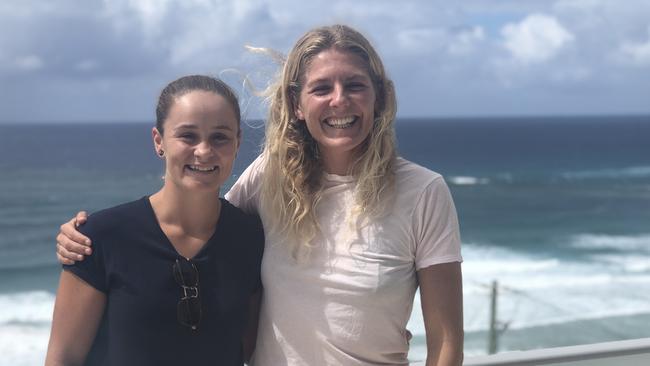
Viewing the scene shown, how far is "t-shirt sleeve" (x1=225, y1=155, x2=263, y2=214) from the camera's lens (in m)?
2.61

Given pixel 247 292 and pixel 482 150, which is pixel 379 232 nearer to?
pixel 247 292

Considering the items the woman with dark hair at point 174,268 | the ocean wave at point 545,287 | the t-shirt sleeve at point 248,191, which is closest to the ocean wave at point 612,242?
the ocean wave at point 545,287

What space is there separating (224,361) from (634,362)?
1564mm

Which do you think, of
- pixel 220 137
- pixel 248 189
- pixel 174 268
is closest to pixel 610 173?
pixel 248 189

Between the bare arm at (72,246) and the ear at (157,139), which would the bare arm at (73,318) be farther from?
the ear at (157,139)

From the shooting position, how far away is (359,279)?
7.50ft

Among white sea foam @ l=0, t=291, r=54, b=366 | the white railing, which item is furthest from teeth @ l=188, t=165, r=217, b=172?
white sea foam @ l=0, t=291, r=54, b=366

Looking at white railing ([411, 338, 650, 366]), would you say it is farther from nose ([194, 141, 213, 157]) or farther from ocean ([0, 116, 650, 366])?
ocean ([0, 116, 650, 366])

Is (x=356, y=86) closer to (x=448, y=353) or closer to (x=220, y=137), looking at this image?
(x=220, y=137)

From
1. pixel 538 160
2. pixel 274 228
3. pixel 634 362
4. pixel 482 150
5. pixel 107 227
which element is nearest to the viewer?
pixel 107 227

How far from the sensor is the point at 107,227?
2223 mm

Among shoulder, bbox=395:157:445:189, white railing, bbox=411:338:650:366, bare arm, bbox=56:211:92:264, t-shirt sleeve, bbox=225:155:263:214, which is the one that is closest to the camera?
bare arm, bbox=56:211:92:264

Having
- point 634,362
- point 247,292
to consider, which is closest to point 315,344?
point 247,292

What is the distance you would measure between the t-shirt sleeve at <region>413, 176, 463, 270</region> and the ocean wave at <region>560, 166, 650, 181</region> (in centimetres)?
4144
